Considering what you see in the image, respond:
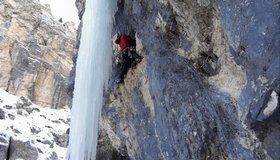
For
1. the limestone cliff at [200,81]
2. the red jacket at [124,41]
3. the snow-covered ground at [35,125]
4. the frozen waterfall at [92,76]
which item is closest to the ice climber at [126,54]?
the red jacket at [124,41]

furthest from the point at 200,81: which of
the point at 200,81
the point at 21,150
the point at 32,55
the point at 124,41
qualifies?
the point at 32,55

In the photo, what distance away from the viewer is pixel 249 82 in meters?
4.92

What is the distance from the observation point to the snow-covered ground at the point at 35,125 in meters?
26.9

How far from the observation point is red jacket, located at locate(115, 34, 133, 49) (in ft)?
26.0

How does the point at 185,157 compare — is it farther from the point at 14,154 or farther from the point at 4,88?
the point at 4,88

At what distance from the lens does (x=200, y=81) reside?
629 cm

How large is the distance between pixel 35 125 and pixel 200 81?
27703mm

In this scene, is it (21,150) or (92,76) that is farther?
(21,150)

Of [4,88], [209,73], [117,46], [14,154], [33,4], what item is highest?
[33,4]

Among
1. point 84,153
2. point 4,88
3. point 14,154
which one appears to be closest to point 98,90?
point 84,153

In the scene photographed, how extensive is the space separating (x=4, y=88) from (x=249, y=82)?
39.2m

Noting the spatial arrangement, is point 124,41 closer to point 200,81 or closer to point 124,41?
point 124,41

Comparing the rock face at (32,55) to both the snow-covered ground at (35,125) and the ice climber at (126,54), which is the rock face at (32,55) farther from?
the ice climber at (126,54)

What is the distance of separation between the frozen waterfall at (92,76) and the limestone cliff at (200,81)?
258 mm
